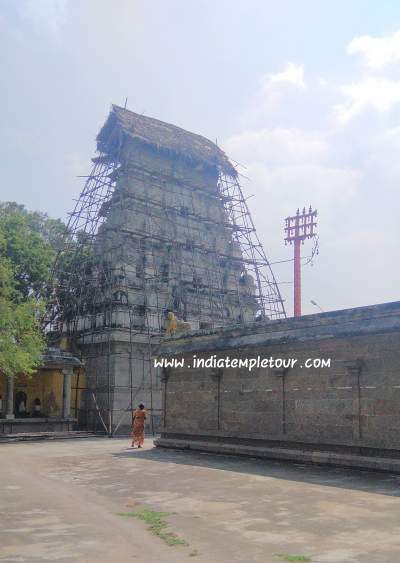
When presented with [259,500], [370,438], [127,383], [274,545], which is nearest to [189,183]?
[127,383]

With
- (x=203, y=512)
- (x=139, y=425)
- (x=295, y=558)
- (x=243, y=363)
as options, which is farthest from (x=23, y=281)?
(x=295, y=558)

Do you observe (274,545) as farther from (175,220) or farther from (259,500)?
(175,220)

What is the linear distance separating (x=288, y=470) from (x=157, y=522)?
5.83m

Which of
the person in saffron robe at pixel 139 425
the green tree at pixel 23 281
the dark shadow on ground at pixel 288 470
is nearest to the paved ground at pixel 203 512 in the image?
the dark shadow on ground at pixel 288 470

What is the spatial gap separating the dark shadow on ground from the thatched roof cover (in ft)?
79.2

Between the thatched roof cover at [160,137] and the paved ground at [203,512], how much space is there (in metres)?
26.5

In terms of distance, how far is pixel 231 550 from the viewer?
6.17 meters

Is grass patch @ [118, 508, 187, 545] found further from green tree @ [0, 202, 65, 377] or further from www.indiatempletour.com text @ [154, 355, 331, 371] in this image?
green tree @ [0, 202, 65, 377]

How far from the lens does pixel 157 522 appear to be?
7496 millimetres

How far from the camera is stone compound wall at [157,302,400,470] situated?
40.6ft

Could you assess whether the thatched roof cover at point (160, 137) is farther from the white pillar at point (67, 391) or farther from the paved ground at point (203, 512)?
the paved ground at point (203, 512)

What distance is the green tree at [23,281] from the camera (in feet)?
73.0

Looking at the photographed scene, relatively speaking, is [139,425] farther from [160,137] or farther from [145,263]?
[160,137]

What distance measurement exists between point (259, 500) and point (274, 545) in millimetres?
2723
